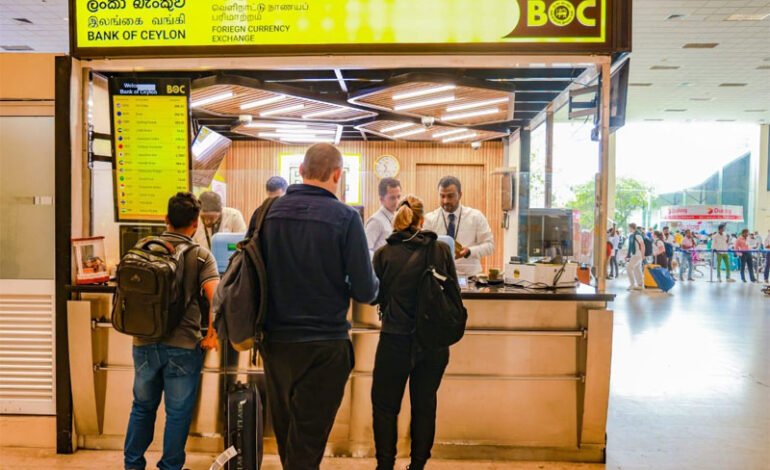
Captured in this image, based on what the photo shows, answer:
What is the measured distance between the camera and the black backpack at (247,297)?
7.38 ft

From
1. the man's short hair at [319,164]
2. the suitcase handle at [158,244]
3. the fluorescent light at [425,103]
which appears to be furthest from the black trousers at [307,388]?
the fluorescent light at [425,103]

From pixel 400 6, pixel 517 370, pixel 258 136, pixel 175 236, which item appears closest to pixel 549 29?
pixel 400 6

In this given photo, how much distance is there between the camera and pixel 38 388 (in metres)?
3.79

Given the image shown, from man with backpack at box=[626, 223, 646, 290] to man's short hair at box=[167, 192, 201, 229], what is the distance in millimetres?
12542

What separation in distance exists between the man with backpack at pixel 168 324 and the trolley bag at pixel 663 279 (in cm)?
1228

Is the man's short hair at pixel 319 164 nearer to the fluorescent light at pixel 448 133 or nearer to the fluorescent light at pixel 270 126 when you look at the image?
the fluorescent light at pixel 270 126

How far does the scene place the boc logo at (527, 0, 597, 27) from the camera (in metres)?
3.47

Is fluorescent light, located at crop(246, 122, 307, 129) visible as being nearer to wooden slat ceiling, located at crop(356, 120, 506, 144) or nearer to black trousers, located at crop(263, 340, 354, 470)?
wooden slat ceiling, located at crop(356, 120, 506, 144)

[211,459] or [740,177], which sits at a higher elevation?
[740,177]

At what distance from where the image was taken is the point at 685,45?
37.2 ft

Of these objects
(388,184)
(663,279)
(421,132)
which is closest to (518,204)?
(388,184)

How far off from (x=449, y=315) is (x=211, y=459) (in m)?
1.89

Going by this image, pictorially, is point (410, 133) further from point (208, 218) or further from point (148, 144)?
point (148, 144)

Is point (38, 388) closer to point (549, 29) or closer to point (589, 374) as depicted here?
point (589, 374)
